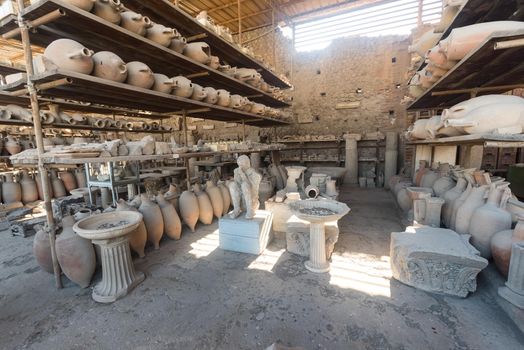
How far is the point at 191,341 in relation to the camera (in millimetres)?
1623

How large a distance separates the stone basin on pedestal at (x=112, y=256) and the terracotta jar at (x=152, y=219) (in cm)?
58

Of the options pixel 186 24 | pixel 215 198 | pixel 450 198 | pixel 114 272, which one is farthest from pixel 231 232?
pixel 186 24

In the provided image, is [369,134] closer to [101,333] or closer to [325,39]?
[325,39]

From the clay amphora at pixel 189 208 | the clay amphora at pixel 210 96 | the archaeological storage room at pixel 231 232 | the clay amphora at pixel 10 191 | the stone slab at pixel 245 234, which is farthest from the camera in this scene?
the clay amphora at pixel 10 191

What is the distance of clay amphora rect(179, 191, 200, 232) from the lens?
338 centimetres

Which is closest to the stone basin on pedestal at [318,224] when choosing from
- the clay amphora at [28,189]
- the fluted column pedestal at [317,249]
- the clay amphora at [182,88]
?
the fluted column pedestal at [317,249]

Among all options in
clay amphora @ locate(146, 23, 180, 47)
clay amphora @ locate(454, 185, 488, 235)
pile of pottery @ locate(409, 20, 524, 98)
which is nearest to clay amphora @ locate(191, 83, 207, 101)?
clay amphora @ locate(146, 23, 180, 47)

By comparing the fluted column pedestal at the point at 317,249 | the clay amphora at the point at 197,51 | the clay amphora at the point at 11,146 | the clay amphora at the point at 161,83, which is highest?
the clay amphora at the point at 197,51

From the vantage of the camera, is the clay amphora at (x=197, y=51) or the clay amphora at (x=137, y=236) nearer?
the clay amphora at (x=137, y=236)

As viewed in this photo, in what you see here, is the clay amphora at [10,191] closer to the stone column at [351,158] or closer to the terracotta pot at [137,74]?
the terracotta pot at [137,74]

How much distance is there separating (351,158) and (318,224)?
5223 mm

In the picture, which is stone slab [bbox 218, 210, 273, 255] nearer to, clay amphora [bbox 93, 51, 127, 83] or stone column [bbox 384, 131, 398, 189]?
clay amphora [bbox 93, 51, 127, 83]

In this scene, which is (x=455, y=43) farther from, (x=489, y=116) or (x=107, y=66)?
(x=107, y=66)

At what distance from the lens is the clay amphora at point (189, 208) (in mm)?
3379
